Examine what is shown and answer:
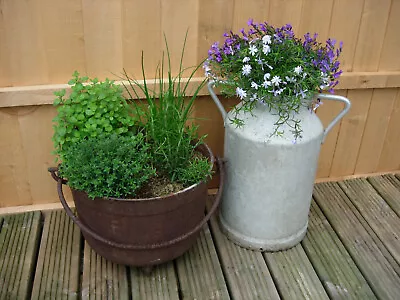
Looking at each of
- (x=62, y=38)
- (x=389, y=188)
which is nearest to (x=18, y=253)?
(x=62, y=38)

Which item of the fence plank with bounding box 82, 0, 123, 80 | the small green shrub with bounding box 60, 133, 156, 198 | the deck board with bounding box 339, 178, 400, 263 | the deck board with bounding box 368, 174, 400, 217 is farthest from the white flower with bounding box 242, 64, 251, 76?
the deck board with bounding box 368, 174, 400, 217

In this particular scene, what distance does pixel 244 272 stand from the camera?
5.94 feet

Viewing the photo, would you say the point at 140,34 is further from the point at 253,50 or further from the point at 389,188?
the point at 389,188

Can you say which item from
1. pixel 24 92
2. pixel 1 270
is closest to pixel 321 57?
pixel 24 92

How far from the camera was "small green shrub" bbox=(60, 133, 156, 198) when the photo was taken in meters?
1.52

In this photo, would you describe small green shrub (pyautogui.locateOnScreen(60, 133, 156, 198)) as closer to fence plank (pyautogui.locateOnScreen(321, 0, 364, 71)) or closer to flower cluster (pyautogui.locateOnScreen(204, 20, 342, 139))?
flower cluster (pyautogui.locateOnScreen(204, 20, 342, 139))

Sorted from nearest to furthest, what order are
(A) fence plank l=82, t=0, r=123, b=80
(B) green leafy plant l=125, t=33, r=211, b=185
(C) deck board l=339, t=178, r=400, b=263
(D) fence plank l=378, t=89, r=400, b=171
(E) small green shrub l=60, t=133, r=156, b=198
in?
1. (E) small green shrub l=60, t=133, r=156, b=198
2. (B) green leafy plant l=125, t=33, r=211, b=185
3. (A) fence plank l=82, t=0, r=123, b=80
4. (C) deck board l=339, t=178, r=400, b=263
5. (D) fence plank l=378, t=89, r=400, b=171

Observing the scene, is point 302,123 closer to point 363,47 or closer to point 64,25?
point 363,47

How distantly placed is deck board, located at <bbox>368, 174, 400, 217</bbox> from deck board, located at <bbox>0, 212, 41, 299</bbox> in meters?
1.64

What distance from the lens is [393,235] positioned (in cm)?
204

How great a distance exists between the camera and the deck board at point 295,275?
5.67ft

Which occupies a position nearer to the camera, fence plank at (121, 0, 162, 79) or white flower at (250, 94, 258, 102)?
white flower at (250, 94, 258, 102)

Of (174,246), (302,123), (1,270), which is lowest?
(1,270)

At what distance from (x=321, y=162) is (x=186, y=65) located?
2.89 ft
